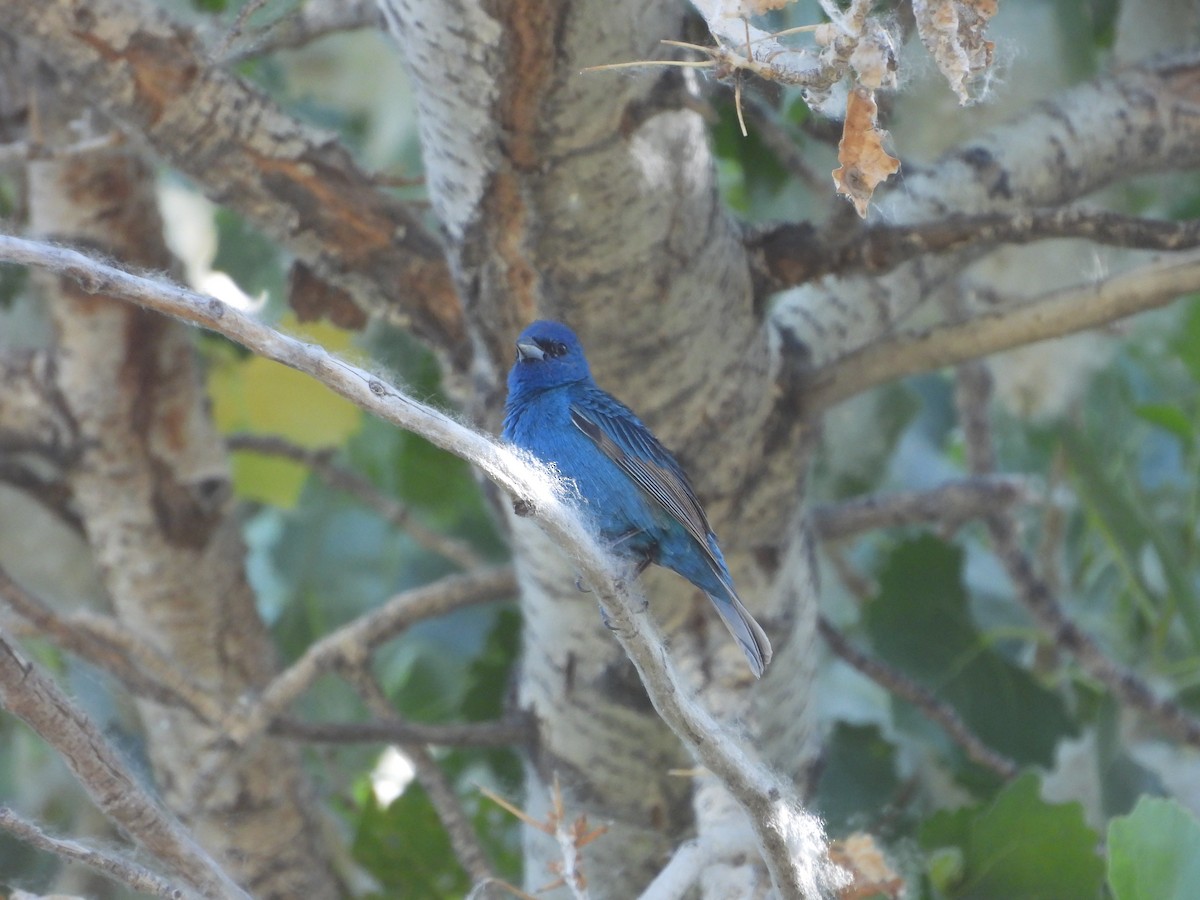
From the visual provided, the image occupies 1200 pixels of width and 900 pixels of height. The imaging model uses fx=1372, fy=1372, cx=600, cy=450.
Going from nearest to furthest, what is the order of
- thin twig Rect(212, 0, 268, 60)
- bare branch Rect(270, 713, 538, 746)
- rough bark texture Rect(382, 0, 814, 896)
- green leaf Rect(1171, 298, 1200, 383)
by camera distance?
thin twig Rect(212, 0, 268, 60)
rough bark texture Rect(382, 0, 814, 896)
bare branch Rect(270, 713, 538, 746)
green leaf Rect(1171, 298, 1200, 383)

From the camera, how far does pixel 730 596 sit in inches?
74.9

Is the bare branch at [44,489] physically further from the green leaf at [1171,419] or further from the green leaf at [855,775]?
the green leaf at [1171,419]

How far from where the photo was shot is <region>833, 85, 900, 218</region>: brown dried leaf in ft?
3.62

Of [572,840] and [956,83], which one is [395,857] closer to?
[572,840]

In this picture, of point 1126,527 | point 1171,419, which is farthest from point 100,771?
point 1171,419

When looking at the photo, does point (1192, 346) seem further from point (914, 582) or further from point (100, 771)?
point (100, 771)

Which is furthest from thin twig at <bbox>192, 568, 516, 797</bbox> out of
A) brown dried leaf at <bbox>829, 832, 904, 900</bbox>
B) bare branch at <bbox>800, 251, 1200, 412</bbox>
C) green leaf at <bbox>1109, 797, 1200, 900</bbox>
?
green leaf at <bbox>1109, 797, 1200, 900</bbox>

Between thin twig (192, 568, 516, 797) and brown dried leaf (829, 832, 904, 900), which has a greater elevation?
thin twig (192, 568, 516, 797)

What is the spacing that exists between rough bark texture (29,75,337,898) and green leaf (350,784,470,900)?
0.11m

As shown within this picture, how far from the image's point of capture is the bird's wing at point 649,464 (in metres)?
1.85

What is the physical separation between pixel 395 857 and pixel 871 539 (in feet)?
5.78

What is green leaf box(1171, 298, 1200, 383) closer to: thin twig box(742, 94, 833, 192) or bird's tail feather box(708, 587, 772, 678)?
thin twig box(742, 94, 833, 192)

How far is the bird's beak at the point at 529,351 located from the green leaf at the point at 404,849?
3.91 ft

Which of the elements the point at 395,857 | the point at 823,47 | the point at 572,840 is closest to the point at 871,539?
the point at 395,857
